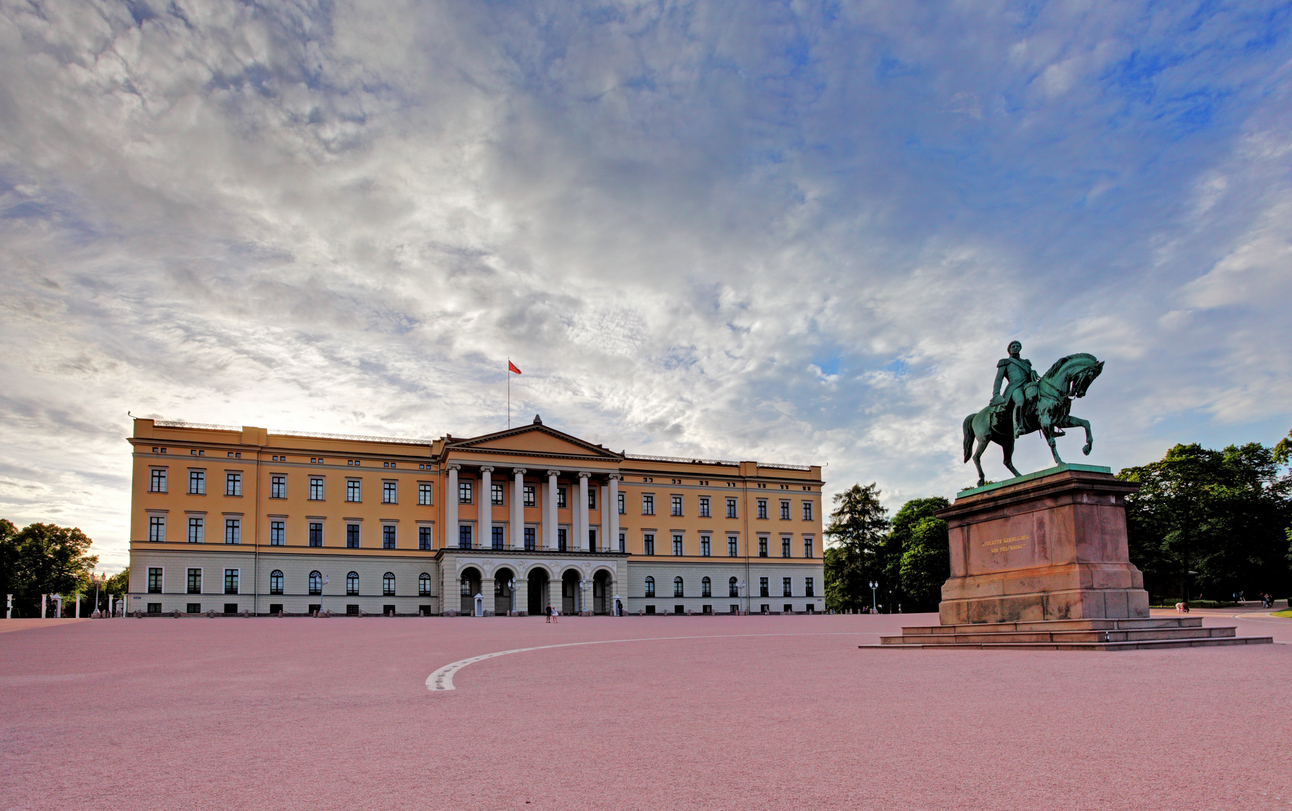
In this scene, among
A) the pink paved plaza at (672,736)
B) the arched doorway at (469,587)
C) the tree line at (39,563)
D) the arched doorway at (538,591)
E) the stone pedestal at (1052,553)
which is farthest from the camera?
the tree line at (39,563)

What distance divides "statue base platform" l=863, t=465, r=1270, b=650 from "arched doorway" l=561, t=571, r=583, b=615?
56647mm

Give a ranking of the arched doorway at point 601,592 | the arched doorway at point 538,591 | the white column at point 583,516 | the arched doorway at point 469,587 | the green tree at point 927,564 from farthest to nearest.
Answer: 1. the green tree at point 927,564
2. the arched doorway at point 601,592
3. the white column at point 583,516
4. the arched doorway at point 538,591
5. the arched doorway at point 469,587

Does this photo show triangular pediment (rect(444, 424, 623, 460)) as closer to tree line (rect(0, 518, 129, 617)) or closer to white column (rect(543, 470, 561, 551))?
white column (rect(543, 470, 561, 551))

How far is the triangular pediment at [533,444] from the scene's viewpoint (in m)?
71.1

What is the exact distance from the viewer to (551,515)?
241ft

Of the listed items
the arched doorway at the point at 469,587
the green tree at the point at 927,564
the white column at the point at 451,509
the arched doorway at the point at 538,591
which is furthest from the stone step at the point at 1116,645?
the green tree at the point at 927,564

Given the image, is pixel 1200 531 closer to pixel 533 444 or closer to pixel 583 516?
pixel 583 516

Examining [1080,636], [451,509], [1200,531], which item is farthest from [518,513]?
[1080,636]

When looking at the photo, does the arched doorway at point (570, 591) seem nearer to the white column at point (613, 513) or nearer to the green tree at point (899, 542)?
the white column at point (613, 513)

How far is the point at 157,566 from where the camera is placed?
2534 inches

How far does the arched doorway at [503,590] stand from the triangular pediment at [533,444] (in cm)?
940

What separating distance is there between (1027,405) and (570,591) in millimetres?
59328

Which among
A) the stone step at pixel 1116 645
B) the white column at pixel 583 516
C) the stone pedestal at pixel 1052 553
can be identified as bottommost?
the stone step at pixel 1116 645

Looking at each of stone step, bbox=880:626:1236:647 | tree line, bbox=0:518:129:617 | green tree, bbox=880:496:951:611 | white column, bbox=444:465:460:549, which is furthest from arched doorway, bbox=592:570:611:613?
stone step, bbox=880:626:1236:647
